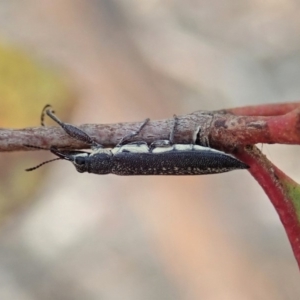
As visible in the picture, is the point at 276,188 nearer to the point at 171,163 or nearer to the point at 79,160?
the point at 171,163

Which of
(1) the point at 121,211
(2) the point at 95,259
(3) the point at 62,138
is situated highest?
(1) the point at 121,211

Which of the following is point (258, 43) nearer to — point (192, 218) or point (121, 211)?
point (192, 218)

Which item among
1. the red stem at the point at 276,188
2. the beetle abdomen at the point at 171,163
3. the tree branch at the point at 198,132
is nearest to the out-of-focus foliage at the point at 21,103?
the beetle abdomen at the point at 171,163

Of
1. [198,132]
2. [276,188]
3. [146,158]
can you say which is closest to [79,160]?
[146,158]

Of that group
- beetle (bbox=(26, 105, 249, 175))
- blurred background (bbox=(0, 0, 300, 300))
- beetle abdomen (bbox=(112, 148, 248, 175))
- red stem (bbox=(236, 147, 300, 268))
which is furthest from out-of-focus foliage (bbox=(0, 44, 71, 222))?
red stem (bbox=(236, 147, 300, 268))

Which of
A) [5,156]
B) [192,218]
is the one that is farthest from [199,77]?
[5,156]

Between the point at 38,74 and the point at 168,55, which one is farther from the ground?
the point at 168,55

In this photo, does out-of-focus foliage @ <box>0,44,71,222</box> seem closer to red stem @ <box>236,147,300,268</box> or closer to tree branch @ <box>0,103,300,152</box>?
tree branch @ <box>0,103,300,152</box>
